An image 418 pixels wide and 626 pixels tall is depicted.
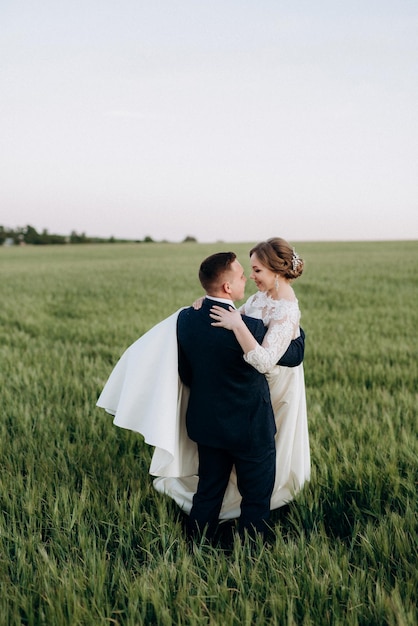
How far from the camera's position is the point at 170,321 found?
2.55 metres

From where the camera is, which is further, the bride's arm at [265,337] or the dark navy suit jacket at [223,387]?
the dark navy suit jacket at [223,387]

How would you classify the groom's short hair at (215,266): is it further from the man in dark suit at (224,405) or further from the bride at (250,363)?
the bride at (250,363)

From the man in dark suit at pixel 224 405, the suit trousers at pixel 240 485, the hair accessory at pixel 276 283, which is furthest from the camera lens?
the suit trousers at pixel 240 485

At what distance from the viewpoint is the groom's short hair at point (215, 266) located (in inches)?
89.4

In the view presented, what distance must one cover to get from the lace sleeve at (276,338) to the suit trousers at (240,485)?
0.53 m

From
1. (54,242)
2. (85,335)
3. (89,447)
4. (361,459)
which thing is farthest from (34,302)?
(54,242)

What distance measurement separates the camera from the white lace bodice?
2229 millimetres

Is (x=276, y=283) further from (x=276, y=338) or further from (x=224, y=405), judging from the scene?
(x=224, y=405)

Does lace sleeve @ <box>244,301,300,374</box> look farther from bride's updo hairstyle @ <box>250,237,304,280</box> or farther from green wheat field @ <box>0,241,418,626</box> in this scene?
green wheat field @ <box>0,241,418,626</box>

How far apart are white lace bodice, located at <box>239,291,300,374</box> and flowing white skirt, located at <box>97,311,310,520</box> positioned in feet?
0.96

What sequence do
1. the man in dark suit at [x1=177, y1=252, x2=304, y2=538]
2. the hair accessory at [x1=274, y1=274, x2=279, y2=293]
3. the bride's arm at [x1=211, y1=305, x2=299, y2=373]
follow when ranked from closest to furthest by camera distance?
the bride's arm at [x1=211, y1=305, x2=299, y2=373] < the man in dark suit at [x1=177, y1=252, x2=304, y2=538] < the hair accessory at [x1=274, y1=274, x2=279, y2=293]

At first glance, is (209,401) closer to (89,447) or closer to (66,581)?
(66,581)

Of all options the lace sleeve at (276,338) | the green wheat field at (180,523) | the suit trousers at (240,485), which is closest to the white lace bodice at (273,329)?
the lace sleeve at (276,338)

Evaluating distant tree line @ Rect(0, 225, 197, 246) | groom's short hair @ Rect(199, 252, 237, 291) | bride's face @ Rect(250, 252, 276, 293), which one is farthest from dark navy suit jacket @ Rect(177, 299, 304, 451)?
distant tree line @ Rect(0, 225, 197, 246)
